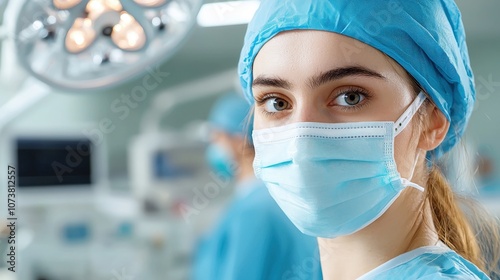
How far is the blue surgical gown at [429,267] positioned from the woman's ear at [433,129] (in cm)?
18

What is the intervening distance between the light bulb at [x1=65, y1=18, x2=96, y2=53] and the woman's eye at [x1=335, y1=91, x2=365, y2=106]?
589 mm

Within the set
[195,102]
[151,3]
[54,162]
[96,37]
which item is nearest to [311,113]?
[151,3]

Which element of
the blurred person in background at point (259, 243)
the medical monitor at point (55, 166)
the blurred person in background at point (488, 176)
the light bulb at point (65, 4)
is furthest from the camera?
the blurred person in background at point (488, 176)

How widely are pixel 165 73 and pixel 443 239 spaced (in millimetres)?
6989

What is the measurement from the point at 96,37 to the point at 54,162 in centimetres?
275

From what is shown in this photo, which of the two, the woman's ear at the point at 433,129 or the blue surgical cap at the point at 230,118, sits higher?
the blue surgical cap at the point at 230,118

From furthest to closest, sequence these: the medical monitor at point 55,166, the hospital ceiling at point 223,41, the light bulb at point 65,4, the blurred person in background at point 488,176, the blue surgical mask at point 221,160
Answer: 1. the hospital ceiling at point 223,41
2. the blurred person in background at point 488,176
3. the medical monitor at point 55,166
4. the blue surgical mask at point 221,160
5. the light bulb at point 65,4

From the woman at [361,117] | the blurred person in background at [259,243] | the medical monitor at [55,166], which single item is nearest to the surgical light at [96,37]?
the woman at [361,117]

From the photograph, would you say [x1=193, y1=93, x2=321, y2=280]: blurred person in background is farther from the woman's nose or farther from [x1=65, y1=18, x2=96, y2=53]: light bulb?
the woman's nose

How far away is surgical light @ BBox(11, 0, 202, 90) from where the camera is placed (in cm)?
131

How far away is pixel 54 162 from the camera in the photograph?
398cm

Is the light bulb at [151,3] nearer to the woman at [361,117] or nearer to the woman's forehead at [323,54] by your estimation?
the woman at [361,117]

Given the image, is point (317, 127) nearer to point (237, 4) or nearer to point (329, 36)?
point (329, 36)

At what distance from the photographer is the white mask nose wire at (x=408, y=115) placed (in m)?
1.10
